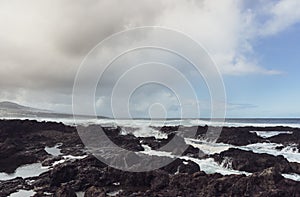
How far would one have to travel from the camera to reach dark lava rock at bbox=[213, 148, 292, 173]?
18444 millimetres

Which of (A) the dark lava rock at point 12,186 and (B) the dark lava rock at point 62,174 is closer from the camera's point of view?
(A) the dark lava rock at point 12,186

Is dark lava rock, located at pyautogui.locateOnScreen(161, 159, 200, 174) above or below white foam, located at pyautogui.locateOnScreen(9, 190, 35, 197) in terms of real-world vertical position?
above

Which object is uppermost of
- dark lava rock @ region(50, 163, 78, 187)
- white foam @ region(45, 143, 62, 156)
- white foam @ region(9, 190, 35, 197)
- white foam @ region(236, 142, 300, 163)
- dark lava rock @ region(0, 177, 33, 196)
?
white foam @ region(236, 142, 300, 163)

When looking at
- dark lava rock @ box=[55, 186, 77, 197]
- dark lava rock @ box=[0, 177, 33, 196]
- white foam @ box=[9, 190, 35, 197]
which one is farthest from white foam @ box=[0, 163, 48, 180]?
dark lava rock @ box=[55, 186, 77, 197]

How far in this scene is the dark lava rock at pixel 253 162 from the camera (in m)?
18.4


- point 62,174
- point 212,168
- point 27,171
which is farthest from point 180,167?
point 27,171

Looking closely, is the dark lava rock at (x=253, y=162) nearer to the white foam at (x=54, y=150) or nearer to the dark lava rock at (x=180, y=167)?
the dark lava rock at (x=180, y=167)

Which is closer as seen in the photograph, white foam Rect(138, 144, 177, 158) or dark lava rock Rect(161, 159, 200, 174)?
dark lava rock Rect(161, 159, 200, 174)

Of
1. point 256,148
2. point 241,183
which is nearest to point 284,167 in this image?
point 241,183

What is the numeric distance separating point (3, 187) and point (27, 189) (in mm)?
1318

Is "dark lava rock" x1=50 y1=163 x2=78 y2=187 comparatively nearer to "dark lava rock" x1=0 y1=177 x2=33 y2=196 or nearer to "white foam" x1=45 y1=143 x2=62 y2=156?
"dark lava rock" x1=0 y1=177 x2=33 y2=196

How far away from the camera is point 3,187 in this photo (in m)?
15.2

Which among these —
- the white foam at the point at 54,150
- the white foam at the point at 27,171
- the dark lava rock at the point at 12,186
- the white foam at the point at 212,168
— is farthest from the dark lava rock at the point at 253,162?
the white foam at the point at 54,150

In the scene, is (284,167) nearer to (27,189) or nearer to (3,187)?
(27,189)
